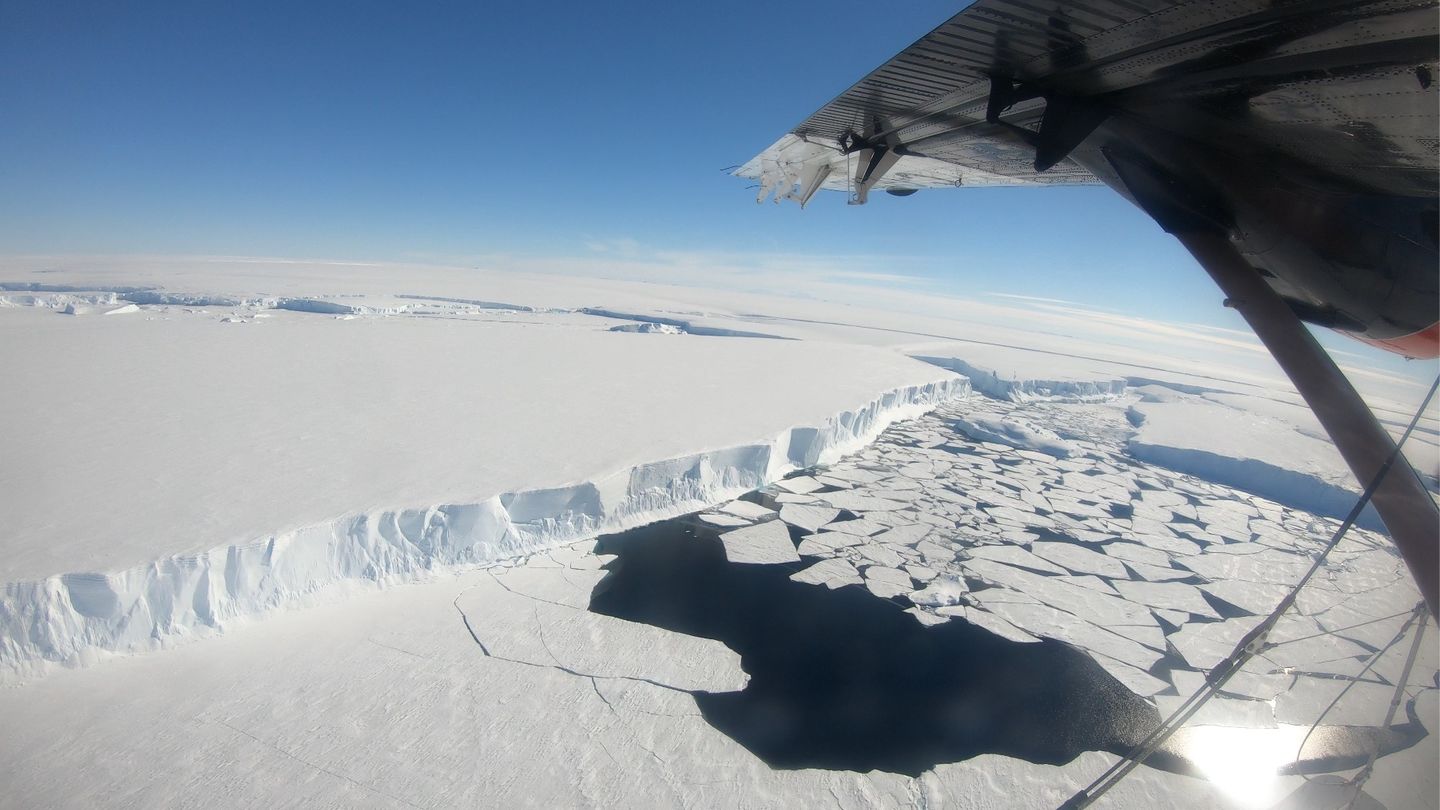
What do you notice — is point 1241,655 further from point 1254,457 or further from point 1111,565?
point 1254,457

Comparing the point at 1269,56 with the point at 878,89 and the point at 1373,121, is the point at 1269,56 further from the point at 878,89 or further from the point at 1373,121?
the point at 878,89

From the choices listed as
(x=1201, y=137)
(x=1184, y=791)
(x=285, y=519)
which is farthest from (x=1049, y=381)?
(x=285, y=519)

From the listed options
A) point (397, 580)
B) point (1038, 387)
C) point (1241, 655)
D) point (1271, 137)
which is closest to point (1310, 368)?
point (1271, 137)

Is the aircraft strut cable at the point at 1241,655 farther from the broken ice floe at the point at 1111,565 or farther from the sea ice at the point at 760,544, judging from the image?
the sea ice at the point at 760,544

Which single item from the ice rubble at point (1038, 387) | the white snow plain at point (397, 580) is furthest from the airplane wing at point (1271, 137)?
the ice rubble at point (1038, 387)

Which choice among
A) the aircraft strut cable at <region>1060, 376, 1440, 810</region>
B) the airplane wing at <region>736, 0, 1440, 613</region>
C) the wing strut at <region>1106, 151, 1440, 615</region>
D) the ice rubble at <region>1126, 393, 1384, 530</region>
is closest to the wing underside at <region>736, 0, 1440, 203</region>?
the airplane wing at <region>736, 0, 1440, 613</region>

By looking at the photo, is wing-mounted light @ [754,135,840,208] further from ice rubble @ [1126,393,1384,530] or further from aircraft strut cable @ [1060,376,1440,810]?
ice rubble @ [1126,393,1384,530]

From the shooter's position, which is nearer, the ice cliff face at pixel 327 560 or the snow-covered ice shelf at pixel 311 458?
the ice cliff face at pixel 327 560

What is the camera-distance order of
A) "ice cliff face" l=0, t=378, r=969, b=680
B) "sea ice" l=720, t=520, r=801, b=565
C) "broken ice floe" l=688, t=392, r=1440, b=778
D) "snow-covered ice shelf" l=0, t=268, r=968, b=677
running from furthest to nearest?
"sea ice" l=720, t=520, r=801, b=565
"broken ice floe" l=688, t=392, r=1440, b=778
"snow-covered ice shelf" l=0, t=268, r=968, b=677
"ice cliff face" l=0, t=378, r=969, b=680
